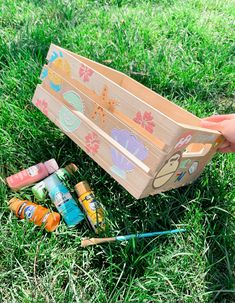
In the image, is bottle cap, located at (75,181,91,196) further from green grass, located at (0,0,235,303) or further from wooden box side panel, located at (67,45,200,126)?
wooden box side panel, located at (67,45,200,126)

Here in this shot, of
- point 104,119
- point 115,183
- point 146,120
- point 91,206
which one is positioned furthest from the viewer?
point 115,183

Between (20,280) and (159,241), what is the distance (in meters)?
0.55

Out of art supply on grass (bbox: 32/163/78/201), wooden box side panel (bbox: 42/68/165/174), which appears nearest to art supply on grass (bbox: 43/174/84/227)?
art supply on grass (bbox: 32/163/78/201)

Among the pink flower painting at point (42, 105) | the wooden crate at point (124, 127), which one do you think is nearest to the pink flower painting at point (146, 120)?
the wooden crate at point (124, 127)

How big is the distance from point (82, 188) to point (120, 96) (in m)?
0.46

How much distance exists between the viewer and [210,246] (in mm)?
1663

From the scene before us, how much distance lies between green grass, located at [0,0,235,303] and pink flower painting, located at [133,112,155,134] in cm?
42

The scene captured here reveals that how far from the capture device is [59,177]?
1855mm

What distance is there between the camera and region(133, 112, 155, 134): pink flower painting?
4.73ft

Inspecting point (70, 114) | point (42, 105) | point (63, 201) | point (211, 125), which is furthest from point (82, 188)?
point (211, 125)

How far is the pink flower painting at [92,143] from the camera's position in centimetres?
164

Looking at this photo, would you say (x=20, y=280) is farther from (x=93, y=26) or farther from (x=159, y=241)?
(x=93, y=26)

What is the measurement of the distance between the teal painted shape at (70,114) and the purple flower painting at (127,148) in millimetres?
210

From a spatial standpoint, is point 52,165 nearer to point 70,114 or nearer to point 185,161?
point 70,114
